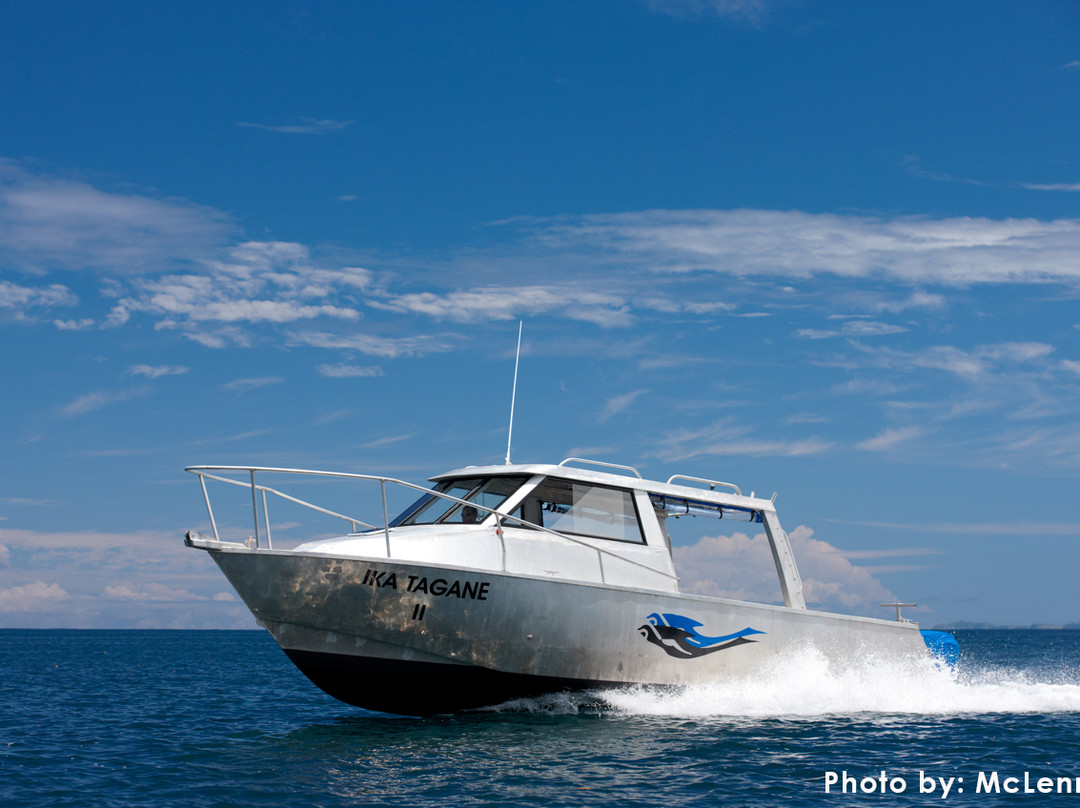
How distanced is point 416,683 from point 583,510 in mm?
3109

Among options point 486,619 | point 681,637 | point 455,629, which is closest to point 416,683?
point 455,629

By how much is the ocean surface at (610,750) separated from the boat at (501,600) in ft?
1.56

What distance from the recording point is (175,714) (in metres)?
15.6

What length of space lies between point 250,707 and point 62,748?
5.07 m

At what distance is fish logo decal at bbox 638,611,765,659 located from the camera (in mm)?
12023

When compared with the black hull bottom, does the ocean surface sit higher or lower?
lower

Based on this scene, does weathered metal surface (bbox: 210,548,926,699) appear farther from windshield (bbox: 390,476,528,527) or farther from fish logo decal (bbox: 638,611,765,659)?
windshield (bbox: 390,476,528,527)

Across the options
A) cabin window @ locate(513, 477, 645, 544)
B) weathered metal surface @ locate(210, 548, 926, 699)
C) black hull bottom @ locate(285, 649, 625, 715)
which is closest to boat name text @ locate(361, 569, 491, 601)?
weathered metal surface @ locate(210, 548, 926, 699)

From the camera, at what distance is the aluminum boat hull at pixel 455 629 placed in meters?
10.6

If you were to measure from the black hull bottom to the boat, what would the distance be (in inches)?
0.8

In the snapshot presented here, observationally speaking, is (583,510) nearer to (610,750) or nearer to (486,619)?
(486,619)

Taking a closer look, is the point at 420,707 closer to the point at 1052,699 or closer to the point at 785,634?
the point at 785,634

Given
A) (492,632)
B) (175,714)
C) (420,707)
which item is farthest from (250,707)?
(492,632)

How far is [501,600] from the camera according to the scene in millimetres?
10977
